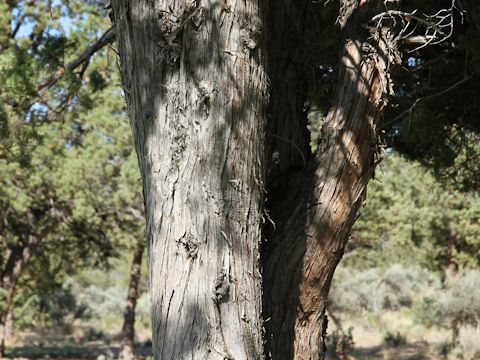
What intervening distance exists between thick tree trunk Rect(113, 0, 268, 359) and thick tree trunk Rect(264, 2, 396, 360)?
0.39 meters

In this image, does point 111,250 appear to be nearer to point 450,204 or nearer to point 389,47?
point 450,204

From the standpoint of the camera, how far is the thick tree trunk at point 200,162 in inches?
93.0

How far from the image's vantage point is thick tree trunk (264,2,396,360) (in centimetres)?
289

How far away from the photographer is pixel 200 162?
2455 mm

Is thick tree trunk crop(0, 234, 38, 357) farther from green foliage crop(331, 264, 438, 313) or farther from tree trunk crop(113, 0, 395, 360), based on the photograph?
green foliage crop(331, 264, 438, 313)

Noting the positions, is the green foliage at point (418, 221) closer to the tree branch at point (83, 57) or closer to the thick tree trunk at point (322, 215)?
the tree branch at point (83, 57)

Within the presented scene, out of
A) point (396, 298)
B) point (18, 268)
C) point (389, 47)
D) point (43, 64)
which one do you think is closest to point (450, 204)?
point (18, 268)

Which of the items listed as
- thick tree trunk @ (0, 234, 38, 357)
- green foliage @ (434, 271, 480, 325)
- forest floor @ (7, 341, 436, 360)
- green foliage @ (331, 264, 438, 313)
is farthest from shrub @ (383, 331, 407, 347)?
thick tree trunk @ (0, 234, 38, 357)

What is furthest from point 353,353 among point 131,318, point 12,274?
point 12,274

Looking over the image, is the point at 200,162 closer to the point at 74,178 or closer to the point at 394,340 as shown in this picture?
the point at 74,178

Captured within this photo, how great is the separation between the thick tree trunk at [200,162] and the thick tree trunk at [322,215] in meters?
0.39

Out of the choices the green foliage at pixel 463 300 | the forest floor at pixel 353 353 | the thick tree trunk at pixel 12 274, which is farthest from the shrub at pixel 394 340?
the thick tree trunk at pixel 12 274

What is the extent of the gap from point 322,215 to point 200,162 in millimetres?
711

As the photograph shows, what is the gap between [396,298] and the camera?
44031mm
